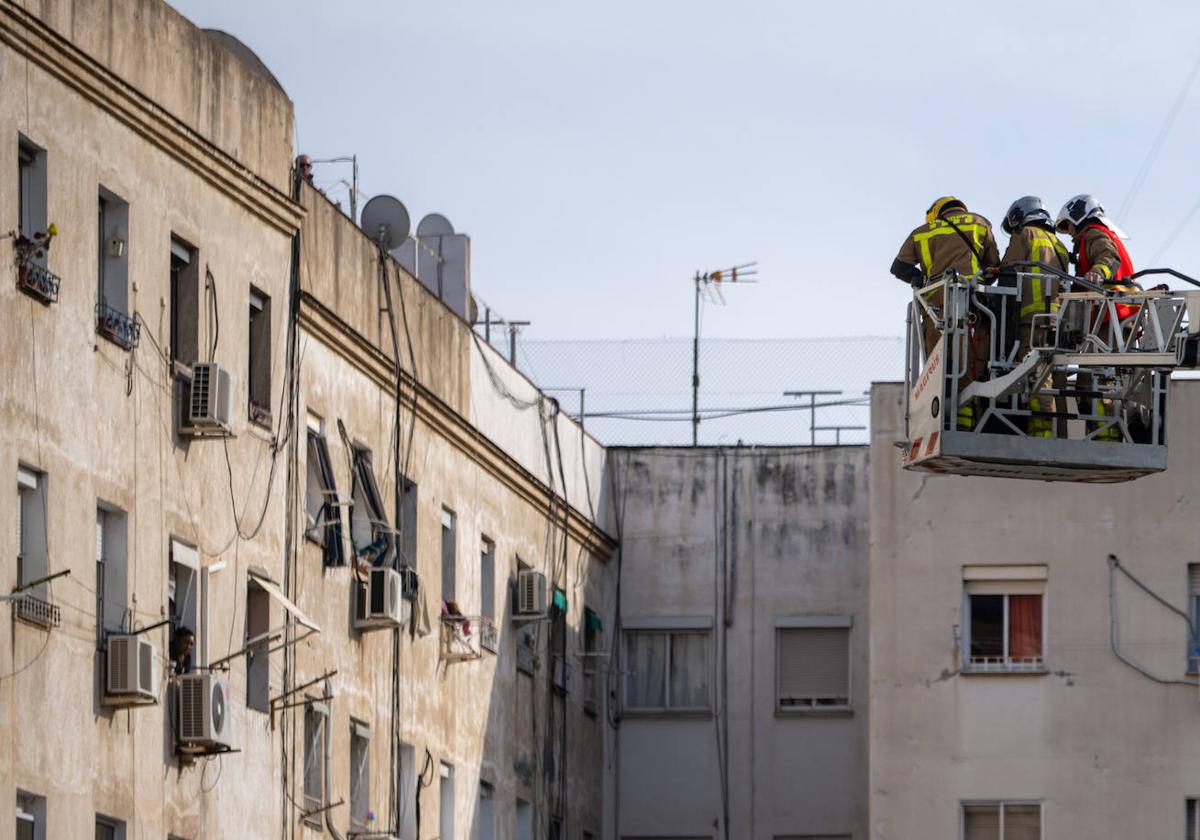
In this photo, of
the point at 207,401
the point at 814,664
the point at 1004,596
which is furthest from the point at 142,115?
the point at 814,664

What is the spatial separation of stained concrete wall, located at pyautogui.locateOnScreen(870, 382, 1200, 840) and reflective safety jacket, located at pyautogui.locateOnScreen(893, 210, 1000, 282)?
13284 mm

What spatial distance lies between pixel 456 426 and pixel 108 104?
10.9m

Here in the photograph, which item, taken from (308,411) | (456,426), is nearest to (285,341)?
(308,411)

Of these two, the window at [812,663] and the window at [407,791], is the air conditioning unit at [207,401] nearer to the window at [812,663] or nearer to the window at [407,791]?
the window at [407,791]

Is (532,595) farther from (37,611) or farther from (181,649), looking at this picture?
(37,611)

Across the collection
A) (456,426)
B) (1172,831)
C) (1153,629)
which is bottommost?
(1172,831)

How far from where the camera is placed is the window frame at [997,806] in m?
38.2

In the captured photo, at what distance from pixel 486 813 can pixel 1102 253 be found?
619 inches

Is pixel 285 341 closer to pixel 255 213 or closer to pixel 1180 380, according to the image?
pixel 255 213

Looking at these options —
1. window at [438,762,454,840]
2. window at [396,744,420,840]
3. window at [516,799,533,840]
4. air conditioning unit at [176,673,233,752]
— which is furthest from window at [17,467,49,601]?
window at [516,799,533,840]

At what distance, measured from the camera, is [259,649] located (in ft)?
100

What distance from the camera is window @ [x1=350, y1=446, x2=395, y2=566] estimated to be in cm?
3378

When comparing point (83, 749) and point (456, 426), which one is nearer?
point (83, 749)

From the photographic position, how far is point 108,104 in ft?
89.5
